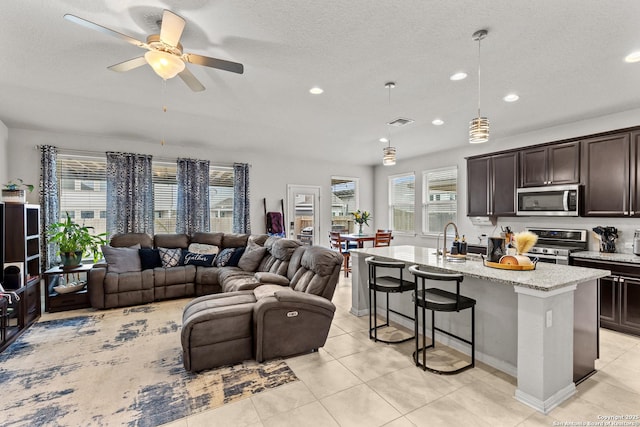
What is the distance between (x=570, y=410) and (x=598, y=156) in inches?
131

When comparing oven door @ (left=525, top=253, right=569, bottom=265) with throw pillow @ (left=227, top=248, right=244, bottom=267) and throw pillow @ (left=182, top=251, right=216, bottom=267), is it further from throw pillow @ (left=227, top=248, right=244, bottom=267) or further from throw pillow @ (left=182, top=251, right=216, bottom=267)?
throw pillow @ (left=182, top=251, right=216, bottom=267)

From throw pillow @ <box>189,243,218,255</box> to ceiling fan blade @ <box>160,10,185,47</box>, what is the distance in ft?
12.3

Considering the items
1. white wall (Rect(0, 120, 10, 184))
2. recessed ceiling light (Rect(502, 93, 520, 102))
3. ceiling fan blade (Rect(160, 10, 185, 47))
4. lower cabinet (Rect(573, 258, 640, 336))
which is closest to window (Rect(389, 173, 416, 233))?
recessed ceiling light (Rect(502, 93, 520, 102))

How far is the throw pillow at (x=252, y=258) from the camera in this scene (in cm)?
484

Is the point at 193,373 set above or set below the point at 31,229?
below

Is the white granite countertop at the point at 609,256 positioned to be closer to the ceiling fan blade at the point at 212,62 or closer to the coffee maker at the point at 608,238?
the coffee maker at the point at 608,238

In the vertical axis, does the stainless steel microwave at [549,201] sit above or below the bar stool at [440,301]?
above

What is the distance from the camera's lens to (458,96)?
11.2 feet

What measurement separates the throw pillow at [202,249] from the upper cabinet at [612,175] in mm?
5636

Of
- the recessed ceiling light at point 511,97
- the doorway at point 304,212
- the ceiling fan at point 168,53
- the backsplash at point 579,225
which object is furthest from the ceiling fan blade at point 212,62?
the doorway at point 304,212

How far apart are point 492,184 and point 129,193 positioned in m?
6.29

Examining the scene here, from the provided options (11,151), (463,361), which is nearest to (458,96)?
(463,361)

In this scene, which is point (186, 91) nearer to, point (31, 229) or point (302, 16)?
point (302, 16)

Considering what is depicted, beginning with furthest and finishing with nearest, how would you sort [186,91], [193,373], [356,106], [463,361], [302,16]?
[356,106]
[186,91]
[463,361]
[193,373]
[302,16]
